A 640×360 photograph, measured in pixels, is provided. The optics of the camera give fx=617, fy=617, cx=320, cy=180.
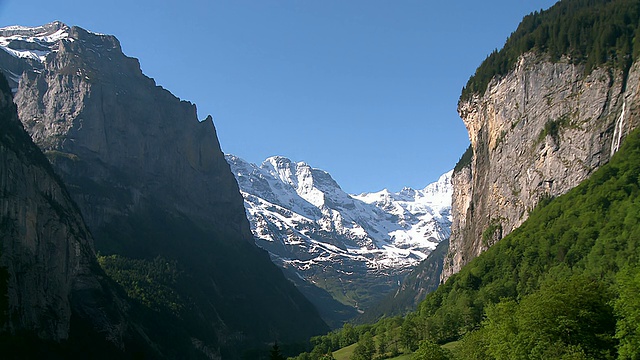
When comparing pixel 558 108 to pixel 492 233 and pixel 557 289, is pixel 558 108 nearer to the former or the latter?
pixel 492 233

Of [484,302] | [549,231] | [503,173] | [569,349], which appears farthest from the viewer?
[503,173]

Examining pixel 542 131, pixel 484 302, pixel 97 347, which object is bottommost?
pixel 97 347

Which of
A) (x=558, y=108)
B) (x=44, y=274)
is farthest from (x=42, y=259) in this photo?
(x=558, y=108)

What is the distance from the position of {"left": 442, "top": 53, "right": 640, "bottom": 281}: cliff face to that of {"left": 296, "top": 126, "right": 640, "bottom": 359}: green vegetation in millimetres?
7392

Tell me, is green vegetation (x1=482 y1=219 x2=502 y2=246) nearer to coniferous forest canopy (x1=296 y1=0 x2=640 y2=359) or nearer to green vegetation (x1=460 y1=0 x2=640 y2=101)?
coniferous forest canopy (x1=296 y1=0 x2=640 y2=359)

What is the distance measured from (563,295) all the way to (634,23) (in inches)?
4747

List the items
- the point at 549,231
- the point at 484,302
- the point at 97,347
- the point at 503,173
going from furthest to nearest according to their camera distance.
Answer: the point at 503,173 < the point at 97,347 < the point at 549,231 < the point at 484,302

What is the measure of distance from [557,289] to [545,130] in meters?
96.4

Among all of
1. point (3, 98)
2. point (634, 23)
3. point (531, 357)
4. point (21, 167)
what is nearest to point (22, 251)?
point (21, 167)

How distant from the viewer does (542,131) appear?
17225 cm

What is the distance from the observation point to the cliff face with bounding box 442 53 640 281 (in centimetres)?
15425

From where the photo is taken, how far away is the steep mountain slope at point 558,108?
15538 centimetres

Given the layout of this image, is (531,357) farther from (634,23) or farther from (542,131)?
(634,23)

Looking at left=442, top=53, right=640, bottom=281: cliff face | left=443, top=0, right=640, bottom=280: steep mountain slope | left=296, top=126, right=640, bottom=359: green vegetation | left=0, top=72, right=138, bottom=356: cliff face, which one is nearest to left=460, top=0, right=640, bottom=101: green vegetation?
left=443, top=0, right=640, bottom=280: steep mountain slope
